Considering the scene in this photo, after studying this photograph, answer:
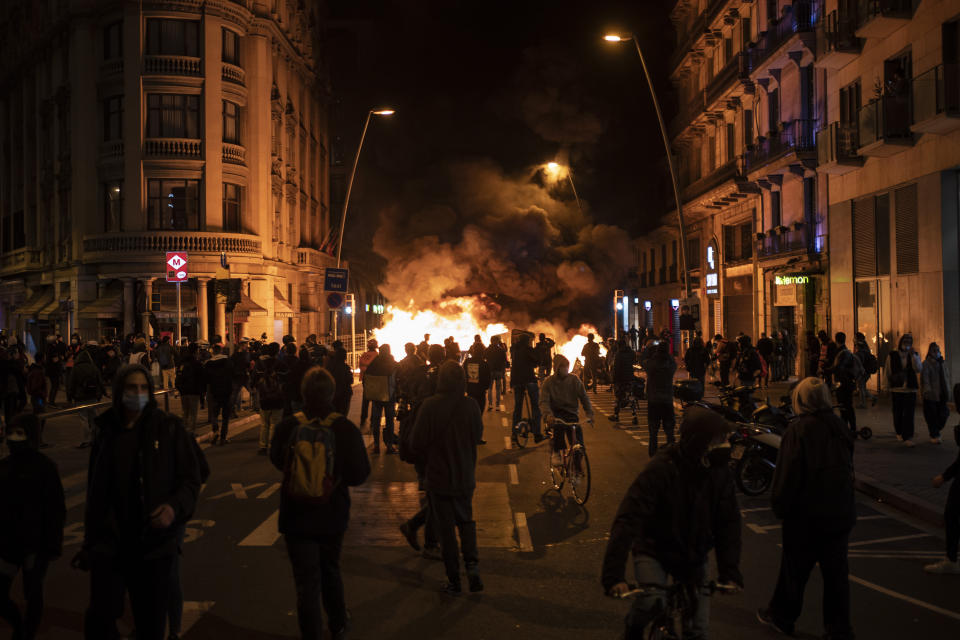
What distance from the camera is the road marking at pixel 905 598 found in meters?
5.75

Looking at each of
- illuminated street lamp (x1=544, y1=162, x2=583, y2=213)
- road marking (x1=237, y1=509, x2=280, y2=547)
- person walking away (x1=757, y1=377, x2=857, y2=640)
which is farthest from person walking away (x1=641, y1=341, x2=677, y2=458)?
illuminated street lamp (x1=544, y1=162, x2=583, y2=213)

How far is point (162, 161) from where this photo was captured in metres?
33.0

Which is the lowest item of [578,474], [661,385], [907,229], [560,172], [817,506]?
[578,474]

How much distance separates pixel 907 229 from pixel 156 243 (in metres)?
26.4

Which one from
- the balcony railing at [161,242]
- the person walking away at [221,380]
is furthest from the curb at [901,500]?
the balcony railing at [161,242]

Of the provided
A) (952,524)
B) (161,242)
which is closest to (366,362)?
(952,524)

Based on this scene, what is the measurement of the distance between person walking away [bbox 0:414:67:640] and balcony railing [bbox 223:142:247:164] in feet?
103

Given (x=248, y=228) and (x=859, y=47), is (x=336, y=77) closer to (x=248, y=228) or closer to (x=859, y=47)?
(x=248, y=228)

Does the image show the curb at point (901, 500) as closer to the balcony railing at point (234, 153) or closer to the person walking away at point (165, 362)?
the person walking away at point (165, 362)

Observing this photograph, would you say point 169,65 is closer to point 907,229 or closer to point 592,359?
point 592,359

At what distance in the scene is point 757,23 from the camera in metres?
31.5

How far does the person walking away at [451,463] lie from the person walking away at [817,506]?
2.26m

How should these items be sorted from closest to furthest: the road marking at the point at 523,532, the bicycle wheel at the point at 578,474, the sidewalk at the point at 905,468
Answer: the road marking at the point at 523,532, the sidewalk at the point at 905,468, the bicycle wheel at the point at 578,474

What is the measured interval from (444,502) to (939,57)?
1675 centimetres
